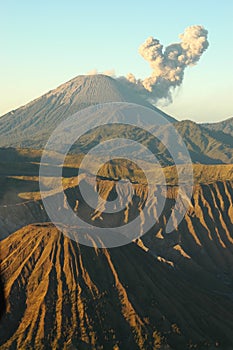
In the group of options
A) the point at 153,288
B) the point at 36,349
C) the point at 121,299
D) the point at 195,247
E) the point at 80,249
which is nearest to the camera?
the point at 36,349

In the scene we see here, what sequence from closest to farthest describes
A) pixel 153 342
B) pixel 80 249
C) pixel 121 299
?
pixel 153 342 → pixel 121 299 → pixel 80 249

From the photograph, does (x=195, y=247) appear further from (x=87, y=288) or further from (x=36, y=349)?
(x=36, y=349)

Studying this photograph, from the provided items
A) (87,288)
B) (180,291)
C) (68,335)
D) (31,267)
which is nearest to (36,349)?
(68,335)

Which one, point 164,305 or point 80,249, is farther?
point 80,249


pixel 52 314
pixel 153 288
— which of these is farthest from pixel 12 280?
pixel 153 288

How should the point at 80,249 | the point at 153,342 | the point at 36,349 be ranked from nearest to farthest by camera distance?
the point at 36,349
the point at 153,342
the point at 80,249

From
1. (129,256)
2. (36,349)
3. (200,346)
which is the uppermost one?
(129,256)

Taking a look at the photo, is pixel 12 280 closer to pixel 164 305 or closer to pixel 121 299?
pixel 121 299

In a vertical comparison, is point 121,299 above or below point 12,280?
below

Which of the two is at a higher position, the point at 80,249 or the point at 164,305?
the point at 80,249
